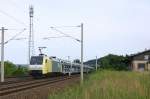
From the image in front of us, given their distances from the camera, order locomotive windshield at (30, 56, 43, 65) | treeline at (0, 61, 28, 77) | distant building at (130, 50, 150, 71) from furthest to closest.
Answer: distant building at (130, 50, 150, 71), treeline at (0, 61, 28, 77), locomotive windshield at (30, 56, 43, 65)

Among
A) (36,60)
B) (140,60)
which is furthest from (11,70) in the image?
(140,60)

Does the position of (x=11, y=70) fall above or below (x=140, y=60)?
below

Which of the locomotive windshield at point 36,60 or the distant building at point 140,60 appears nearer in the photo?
the locomotive windshield at point 36,60

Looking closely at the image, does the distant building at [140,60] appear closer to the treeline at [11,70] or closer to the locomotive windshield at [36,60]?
the treeline at [11,70]

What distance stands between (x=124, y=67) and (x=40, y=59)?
33949 mm

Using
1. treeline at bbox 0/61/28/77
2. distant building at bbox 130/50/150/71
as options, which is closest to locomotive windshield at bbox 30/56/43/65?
treeline at bbox 0/61/28/77

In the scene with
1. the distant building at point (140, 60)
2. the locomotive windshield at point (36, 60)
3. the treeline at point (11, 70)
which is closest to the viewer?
the locomotive windshield at point (36, 60)

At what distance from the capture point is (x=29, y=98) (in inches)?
799

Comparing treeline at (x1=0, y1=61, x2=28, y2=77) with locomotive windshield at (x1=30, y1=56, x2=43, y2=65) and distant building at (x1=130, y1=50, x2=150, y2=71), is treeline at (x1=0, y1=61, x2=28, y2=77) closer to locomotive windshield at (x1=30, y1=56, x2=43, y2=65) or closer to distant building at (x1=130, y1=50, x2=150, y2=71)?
locomotive windshield at (x1=30, y1=56, x2=43, y2=65)

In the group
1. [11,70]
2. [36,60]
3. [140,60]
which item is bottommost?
→ [11,70]

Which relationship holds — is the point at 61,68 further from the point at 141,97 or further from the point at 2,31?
the point at 141,97

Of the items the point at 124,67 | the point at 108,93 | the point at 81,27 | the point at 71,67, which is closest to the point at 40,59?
the point at 81,27

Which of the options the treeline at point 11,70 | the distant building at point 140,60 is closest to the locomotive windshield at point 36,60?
the treeline at point 11,70

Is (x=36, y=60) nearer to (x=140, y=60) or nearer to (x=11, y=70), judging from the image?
(x=11, y=70)
